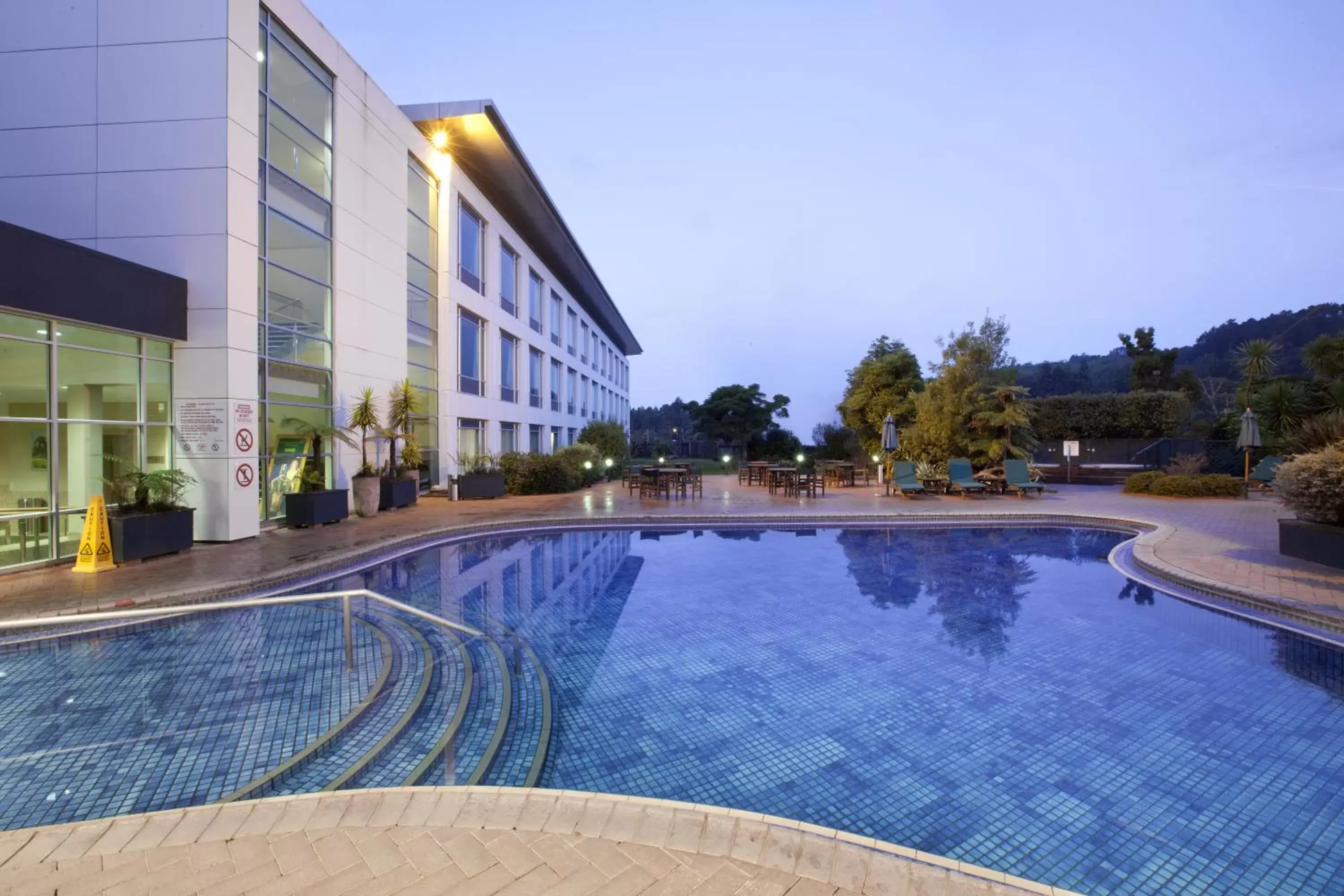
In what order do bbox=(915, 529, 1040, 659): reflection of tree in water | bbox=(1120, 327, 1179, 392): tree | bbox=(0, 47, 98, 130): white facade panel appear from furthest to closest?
bbox=(1120, 327, 1179, 392): tree < bbox=(0, 47, 98, 130): white facade panel < bbox=(915, 529, 1040, 659): reflection of tree in water

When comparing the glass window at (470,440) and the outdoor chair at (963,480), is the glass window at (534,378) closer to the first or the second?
the glass window at (470,440)

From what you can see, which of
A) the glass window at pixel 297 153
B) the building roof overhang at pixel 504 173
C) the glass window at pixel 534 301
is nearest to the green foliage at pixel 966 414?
the building roof overhang at pixel 504 173

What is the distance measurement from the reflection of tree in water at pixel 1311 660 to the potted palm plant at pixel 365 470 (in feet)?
42.8

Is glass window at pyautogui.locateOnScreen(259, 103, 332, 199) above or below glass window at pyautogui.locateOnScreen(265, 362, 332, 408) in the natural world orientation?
above

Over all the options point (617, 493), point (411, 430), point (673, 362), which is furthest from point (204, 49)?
point (673, 362)

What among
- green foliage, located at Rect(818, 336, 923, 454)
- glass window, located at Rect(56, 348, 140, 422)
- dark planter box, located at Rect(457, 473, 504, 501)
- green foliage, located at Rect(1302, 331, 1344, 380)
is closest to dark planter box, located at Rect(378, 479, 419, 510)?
dark planter box, located at Rect(457, 473, 504, 501)

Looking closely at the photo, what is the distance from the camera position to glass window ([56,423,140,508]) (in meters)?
7.54

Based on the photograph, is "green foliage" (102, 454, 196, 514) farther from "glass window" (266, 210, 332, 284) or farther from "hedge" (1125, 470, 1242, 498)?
"hedge" (1125, 470, 1242, 498)

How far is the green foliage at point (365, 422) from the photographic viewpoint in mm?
11953

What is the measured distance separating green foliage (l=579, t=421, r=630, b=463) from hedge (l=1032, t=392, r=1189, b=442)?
15.7 metres

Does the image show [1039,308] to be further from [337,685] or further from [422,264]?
[337,685]

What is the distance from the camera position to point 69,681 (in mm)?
4086

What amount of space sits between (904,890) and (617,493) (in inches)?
602

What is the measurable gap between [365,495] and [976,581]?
10.9m
